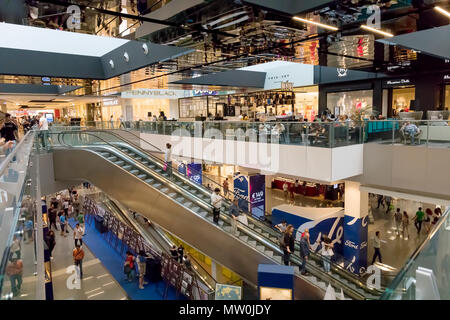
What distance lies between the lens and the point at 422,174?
934 centimetres

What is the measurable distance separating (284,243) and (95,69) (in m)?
14.7

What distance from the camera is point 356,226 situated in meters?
12.5

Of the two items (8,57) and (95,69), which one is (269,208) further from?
(8,57)

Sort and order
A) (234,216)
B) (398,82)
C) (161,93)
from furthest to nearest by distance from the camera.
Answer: (161,93) → (398,82) → (234,216)

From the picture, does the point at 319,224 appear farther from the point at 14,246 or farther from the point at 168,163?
the point at 14,246

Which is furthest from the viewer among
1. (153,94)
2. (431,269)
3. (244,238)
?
(153,94)

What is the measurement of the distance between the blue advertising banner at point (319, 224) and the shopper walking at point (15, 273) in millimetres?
10248

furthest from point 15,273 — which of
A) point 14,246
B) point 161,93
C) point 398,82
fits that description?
point 161,93

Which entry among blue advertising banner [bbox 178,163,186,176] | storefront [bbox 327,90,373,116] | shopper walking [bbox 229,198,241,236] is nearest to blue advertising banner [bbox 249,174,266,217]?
blue advertising banner [bbox 178,163,186,176]

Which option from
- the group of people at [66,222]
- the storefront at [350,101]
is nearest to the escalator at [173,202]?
the group of people at [66,222]

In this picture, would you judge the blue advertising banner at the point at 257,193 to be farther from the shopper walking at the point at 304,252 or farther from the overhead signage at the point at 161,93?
the overhead signage at the point at 161,93

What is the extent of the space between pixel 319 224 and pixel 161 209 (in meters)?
6.31

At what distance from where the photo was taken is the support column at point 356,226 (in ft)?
40.8
